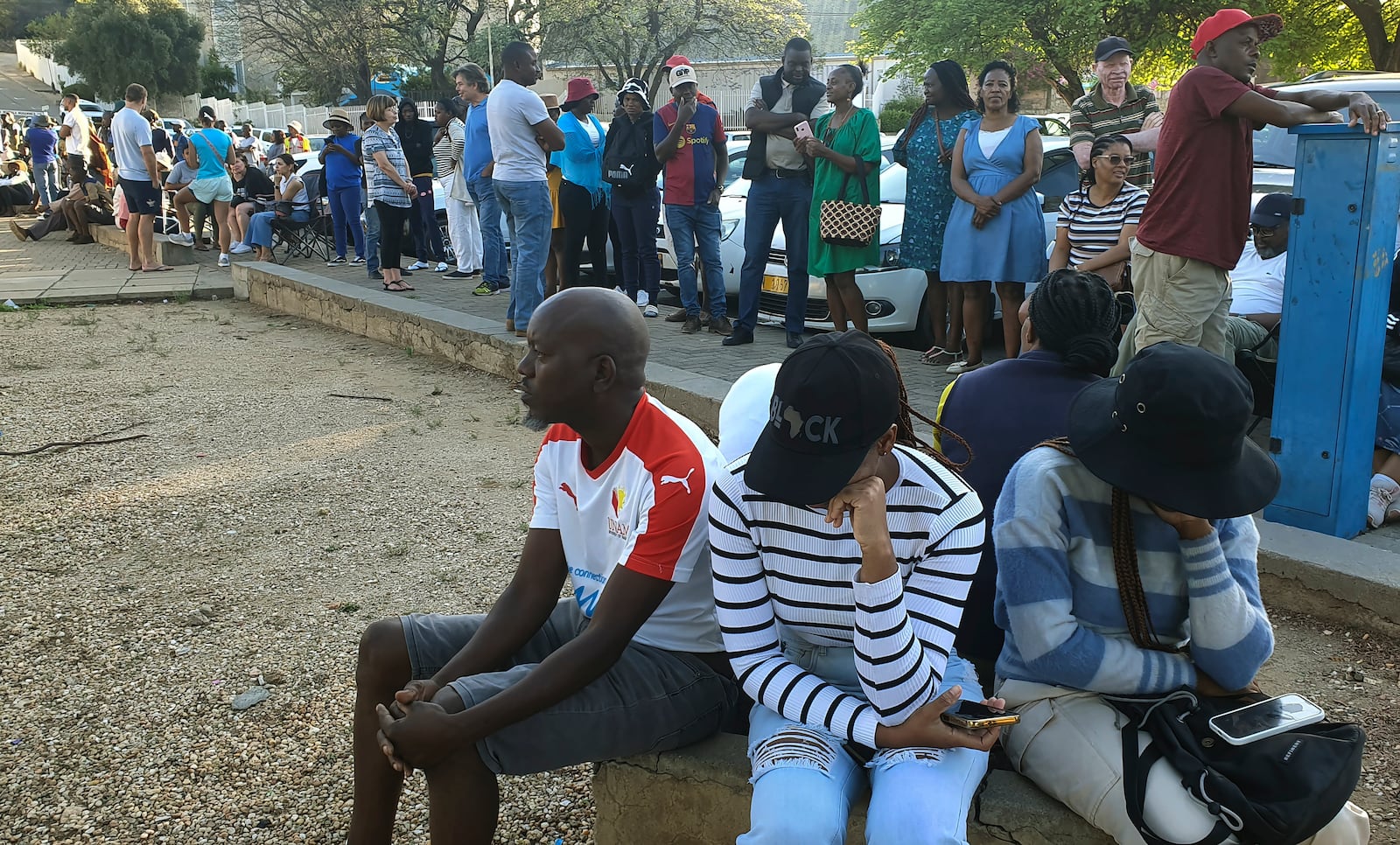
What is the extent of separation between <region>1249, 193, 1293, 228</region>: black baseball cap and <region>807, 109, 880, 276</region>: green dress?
2.13m

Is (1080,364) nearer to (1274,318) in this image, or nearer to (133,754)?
(133,754)

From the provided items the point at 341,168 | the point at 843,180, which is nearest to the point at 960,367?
the point at 843,180

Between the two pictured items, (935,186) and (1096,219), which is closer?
(1096,219)

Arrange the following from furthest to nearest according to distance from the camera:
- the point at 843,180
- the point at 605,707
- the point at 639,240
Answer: the point at 639,240, the point at 843,180, the point at 605,707

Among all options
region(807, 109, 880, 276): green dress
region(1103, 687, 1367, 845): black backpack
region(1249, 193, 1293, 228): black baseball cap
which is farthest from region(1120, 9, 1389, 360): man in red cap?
region(1103, 687, 1367, 845): black backpack

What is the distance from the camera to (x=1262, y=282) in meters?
5.95

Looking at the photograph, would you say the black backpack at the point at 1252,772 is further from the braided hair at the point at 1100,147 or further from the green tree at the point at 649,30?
the green tree at the point at 649,30

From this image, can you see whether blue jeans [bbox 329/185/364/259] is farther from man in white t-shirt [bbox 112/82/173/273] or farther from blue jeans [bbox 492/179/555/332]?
blue jeans [bbox 492/179/555/332]

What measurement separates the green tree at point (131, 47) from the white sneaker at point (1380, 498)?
53858 millimetres

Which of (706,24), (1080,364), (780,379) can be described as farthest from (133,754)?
(706,24)

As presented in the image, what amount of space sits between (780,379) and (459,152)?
1013cm

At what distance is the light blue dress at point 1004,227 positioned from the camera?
6.49 meters

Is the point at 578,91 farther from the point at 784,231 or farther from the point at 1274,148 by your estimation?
the point at 1274,148

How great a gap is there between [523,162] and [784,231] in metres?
1.93
